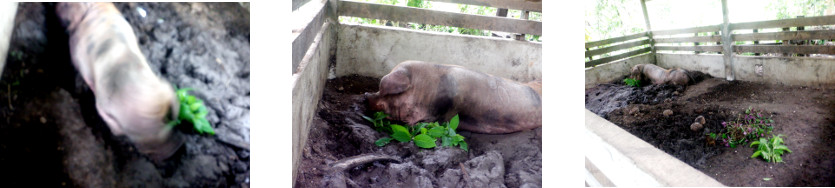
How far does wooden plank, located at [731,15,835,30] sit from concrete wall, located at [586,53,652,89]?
75.5 inches

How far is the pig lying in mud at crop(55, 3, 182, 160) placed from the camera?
1426 millimetres

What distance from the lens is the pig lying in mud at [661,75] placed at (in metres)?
5.84

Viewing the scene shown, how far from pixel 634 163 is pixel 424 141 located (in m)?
1.22

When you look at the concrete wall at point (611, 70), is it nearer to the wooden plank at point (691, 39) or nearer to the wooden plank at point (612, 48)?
the wooden plank at point (612, 48)

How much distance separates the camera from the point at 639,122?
14.6 ft

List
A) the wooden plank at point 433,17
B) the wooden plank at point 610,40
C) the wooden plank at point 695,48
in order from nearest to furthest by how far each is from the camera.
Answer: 1. the wooden plank at point 433,17
2. the wooden plank at point 695,48
3. the wooden plank at point 610,40

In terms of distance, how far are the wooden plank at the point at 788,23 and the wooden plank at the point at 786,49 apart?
0.91 feet

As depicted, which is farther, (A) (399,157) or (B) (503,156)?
(B) (503,156)

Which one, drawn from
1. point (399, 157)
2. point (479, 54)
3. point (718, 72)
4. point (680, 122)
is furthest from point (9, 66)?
point (718, 72)

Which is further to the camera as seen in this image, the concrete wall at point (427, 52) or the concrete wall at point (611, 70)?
the concrete wall at point (611, 70)

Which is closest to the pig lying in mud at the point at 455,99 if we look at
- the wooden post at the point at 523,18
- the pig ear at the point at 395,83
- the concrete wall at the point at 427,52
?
the pig ear at the point at 395,83

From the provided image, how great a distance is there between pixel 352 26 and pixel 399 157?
1.77 metres

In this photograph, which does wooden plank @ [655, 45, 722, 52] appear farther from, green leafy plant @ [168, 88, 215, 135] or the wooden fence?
green leafy plant @ [168, 88, 215, 135]

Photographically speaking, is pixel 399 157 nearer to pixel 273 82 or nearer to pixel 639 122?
pixel 273 82
